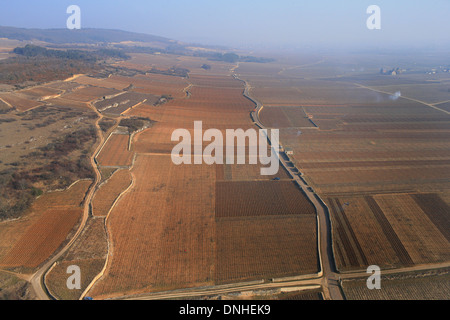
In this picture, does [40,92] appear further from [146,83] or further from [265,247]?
[265,247]

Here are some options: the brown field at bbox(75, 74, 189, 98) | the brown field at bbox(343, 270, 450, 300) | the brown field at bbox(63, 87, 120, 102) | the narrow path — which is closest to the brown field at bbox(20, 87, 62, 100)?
the brown field at bbox(63, 87, 120, 102)

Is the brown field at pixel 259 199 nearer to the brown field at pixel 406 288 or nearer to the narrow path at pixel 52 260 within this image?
the brown field at pixel 406 288

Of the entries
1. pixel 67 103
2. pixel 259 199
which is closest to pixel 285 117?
pixel 259 199

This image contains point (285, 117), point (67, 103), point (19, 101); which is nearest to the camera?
point (19, 101)

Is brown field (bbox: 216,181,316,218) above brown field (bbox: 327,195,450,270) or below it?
above

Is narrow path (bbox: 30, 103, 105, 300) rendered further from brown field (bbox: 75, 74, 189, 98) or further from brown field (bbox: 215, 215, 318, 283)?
brown field (bbox: 75, 74, 189, 98)

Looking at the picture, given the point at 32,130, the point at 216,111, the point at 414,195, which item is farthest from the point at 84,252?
the point at 216,111

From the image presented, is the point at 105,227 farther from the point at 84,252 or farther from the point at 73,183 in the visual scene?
the point at 73,183
